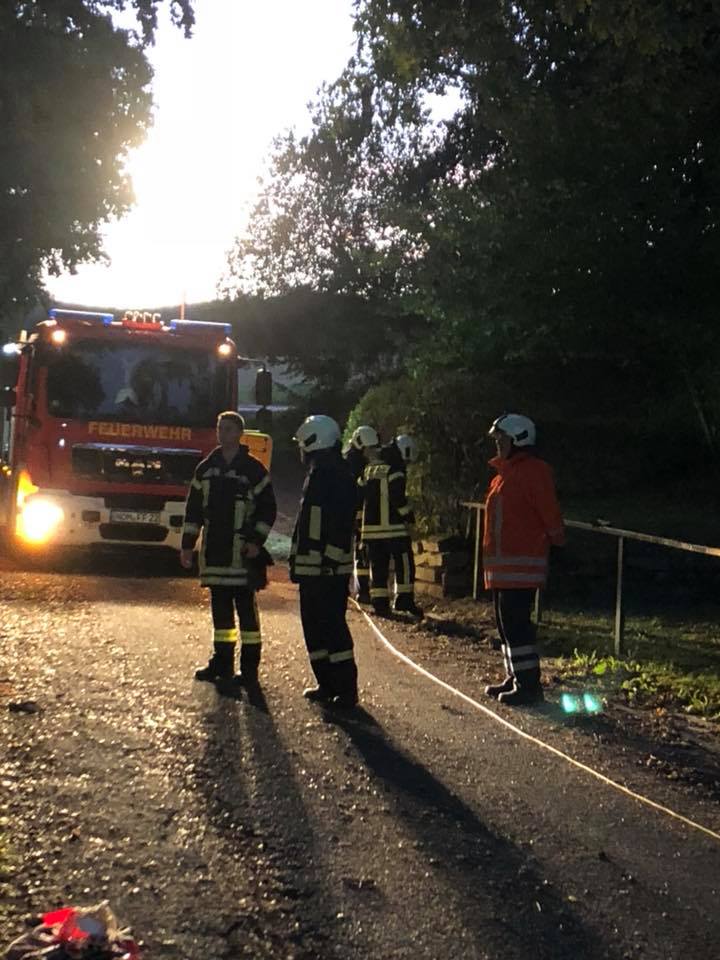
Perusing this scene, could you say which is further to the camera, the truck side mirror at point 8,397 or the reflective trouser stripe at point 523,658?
the truck side mirror at point 8,397

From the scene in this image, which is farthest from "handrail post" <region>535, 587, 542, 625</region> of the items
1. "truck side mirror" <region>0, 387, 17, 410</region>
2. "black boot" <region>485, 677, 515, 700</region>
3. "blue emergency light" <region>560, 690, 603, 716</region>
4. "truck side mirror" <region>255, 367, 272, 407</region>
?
"truck side mirror" <region>0, 387, 17, 410</region>

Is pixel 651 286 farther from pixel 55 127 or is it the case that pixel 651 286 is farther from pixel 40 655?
pixel 55 127

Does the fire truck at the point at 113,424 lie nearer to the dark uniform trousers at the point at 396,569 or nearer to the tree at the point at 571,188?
the tree at the point at 571,188

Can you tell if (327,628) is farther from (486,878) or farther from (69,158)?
(69,158)

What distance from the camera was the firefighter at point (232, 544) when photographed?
8.63m

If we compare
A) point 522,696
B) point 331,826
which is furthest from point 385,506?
point 331,826

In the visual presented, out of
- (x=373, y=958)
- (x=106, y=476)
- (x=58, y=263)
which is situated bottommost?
(x=373, y=958)

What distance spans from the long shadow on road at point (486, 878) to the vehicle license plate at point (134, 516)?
8.89m

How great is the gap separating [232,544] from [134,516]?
657 centimetres

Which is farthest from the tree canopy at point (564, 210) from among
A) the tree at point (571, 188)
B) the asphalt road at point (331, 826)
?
the asphalt road at point (331, 826)

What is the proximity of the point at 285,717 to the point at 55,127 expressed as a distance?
932 inches

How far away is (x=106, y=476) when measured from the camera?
15039mm

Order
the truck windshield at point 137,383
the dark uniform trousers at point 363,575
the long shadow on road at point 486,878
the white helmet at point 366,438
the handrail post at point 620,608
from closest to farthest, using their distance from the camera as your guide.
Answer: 1. the long shadow on road at point 486,878
2. the handrail post at point 620,608
3. the white helmet at point 366,438
4. the dark uniform trousers at point 363,575
5. the truck windshield at point 137,383

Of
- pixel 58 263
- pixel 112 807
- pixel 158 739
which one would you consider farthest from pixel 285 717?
pixel 58 263
